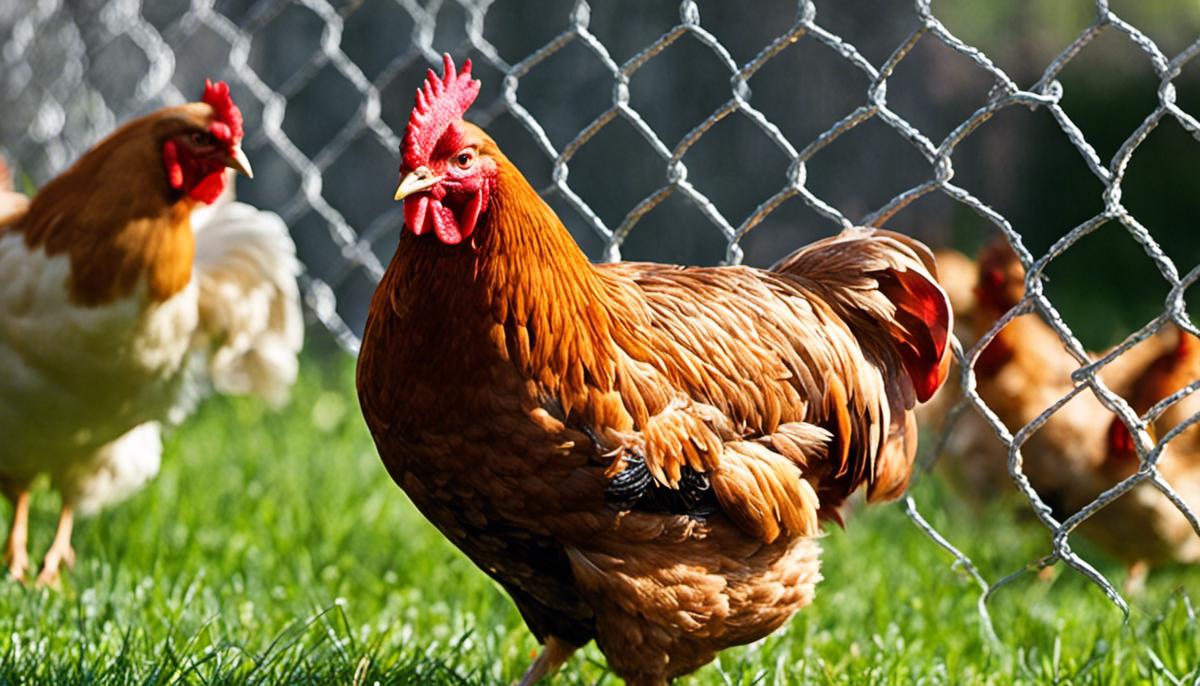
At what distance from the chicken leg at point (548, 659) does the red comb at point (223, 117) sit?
1.33m

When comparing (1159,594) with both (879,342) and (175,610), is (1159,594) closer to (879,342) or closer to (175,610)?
(879,342)

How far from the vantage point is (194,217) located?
3447 millimetres

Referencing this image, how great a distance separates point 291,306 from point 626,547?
1.74 meters

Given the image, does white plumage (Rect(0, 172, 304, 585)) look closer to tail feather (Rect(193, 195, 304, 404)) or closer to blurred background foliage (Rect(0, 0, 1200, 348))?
tail feather (Rect(193, 195, 304, 404))

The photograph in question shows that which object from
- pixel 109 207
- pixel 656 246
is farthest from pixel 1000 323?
pixel 656 246

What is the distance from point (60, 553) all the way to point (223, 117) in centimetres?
116

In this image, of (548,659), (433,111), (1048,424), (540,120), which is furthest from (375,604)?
(540,120)

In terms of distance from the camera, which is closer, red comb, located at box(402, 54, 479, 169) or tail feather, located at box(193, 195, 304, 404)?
red comb, located at box(402, 54, 479, 169)

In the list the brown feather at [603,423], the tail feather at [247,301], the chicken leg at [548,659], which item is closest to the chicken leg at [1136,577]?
the brown feather at [603,423]

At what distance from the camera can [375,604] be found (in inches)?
116

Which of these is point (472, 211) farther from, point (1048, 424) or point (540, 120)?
point (540, 120)

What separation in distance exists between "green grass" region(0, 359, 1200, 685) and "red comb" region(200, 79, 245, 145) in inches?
38.1

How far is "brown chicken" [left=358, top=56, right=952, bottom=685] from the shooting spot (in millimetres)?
1975

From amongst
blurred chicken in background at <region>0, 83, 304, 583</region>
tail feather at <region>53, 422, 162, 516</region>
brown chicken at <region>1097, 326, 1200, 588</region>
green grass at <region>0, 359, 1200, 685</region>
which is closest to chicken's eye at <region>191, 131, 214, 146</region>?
blurred chicken in background at <region>0, 83, 304, 583</region>
